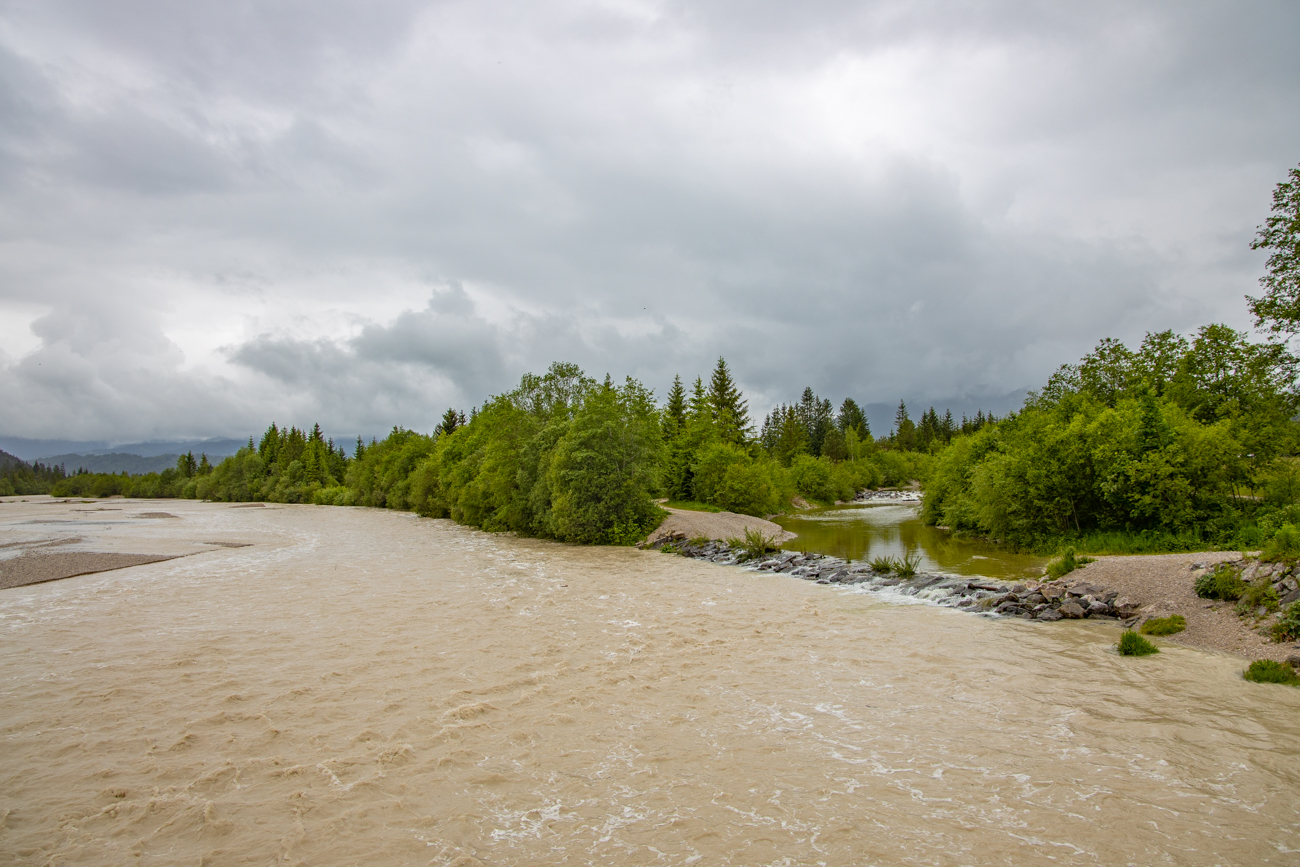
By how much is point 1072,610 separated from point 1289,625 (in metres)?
4.25

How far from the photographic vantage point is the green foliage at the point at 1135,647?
12.9 meters

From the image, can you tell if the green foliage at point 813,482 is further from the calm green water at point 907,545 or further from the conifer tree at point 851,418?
the conifer tree at point 851,418

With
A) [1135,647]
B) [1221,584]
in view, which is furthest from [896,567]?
[1135,647]

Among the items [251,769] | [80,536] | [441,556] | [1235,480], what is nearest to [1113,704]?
[251,769]

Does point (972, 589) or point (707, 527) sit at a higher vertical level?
point (707, 527)

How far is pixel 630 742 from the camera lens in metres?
9.10

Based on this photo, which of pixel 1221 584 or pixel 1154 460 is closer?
pixel 1221 584

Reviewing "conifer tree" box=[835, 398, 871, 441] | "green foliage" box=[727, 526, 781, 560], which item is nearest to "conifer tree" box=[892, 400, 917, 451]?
"conifer tree" box=[835, 398, 871, 441]

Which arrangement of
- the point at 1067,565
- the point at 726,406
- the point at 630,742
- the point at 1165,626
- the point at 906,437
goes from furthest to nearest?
the point at 906,437, the point at 726,406, the point at 1067,565, the point at 1165,626, the point at 630,742

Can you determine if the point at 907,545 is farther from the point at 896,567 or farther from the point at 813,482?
the point at 813,482

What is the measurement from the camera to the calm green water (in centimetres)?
2525

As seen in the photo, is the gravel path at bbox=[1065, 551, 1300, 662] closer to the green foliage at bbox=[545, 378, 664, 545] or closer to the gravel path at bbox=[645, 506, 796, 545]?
the gravel path at bbox=[645, 506, 796, 545]

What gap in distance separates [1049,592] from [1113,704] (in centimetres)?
824

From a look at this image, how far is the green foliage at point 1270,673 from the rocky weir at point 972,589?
4301 millimetres
